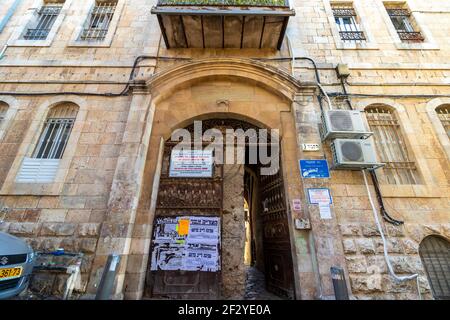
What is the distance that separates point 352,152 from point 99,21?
8443 mm

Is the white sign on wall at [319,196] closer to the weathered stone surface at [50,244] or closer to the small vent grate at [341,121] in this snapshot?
the small vent grate at [341,121]

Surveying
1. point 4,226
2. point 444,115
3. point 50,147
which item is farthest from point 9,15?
point 444,115

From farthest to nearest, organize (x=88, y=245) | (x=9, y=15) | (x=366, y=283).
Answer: (x=9, y=15), (x=88, y=245), (x=366, y=283)

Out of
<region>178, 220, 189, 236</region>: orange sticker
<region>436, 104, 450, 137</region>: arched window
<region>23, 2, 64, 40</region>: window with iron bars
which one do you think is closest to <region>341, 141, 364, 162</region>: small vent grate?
<region>436, 104, 450, 137</region>: arched window

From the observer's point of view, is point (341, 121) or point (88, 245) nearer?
point (88, 245)

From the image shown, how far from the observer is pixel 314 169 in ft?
14.8

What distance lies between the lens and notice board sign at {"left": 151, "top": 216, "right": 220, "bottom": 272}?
435 cm

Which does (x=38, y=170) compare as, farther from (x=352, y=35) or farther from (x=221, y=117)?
(x=352, y=35)

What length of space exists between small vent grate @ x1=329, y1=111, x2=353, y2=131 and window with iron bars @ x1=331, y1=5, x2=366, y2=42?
3203mm

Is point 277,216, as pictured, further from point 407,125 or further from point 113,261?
point 407,125

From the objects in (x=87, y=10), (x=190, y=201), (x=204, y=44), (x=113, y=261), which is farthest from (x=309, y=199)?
(x=87, y=10)

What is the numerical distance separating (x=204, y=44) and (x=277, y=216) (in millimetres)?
5106

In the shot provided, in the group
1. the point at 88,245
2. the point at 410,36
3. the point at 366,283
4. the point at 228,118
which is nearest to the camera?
the point at 366,283

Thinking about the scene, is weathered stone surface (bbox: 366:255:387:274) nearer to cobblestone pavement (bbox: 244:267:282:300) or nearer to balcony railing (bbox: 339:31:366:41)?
cobblestone pavement (bbox: 244:267:282:300)
